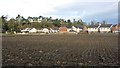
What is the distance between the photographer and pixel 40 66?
35.0 ft

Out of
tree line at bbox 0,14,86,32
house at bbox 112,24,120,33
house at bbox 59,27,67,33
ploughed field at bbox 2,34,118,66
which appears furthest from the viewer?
house at bbox 59,27,67,33

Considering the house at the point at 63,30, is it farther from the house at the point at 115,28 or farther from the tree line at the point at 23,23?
the house at the point at 115,28

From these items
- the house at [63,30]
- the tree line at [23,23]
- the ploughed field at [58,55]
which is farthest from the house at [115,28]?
the ploughed field at [58,55]

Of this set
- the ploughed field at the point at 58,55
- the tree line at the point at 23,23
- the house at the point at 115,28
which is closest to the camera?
the ploughed field at the point at 58,55

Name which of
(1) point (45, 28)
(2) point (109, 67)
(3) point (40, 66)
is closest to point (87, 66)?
(2) point (109, 67)

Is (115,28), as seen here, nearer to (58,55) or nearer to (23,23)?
(23,23)

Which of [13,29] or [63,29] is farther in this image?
[63,29]

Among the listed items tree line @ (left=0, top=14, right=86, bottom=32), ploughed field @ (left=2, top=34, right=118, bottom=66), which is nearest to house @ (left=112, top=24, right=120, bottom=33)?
tree line @ (left=0, top=14, right=86, bottom=32)

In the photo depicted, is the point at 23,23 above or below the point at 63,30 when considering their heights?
above

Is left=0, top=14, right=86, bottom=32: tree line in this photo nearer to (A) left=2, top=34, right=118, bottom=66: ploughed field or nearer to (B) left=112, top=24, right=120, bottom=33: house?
(B) left=112, top=24, right=120, bottom=33: house

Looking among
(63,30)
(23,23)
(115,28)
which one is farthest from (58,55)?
(23,23)

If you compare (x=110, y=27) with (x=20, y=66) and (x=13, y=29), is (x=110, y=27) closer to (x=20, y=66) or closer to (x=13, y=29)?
(x=13, y=29)

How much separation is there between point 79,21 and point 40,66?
16508 centimetres

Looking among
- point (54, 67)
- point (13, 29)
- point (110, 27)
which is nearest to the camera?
point (54, 67)
